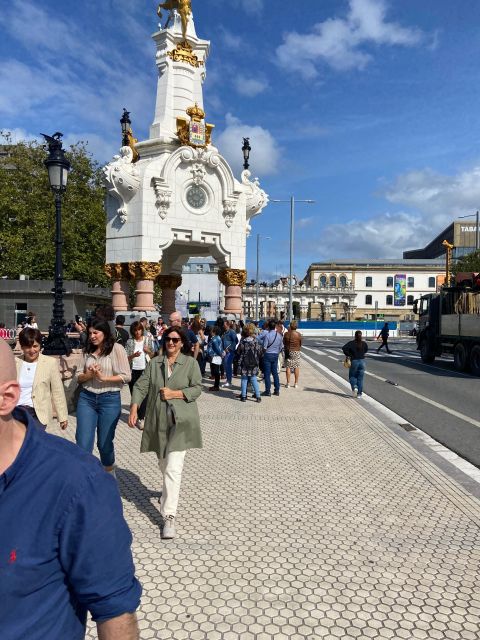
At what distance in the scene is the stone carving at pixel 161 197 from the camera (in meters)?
16.6

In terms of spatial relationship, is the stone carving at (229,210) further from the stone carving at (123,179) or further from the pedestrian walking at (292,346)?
the pedestrian walking at (292,346)

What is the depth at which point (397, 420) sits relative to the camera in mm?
9500

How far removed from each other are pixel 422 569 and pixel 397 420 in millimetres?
5891

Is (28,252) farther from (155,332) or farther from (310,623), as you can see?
(310,623)

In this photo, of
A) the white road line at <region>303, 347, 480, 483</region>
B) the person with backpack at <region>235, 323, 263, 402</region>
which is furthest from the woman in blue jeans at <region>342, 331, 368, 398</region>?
the person with backpack at <region>235, 323, 263, 402</region>

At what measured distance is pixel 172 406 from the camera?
4.54 meters

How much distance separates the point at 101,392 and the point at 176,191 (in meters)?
13.1

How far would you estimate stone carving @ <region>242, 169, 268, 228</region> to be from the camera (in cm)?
1908

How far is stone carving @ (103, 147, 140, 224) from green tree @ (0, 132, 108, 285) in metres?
18.0

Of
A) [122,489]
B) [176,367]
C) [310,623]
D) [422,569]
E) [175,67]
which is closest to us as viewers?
[310,623]

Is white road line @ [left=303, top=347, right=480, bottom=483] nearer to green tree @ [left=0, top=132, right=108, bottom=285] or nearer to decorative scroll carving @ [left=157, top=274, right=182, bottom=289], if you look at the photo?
decorative scroll carving @ [left=157, top=274, right=182, bottom=289]

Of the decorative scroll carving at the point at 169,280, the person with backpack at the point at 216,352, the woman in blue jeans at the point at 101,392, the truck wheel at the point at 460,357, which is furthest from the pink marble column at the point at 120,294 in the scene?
the woman in blue jeans at the point at 101,392

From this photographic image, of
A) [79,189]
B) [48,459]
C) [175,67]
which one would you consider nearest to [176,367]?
[48,459]

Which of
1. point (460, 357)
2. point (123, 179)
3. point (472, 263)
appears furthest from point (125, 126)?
point (472, 263)
